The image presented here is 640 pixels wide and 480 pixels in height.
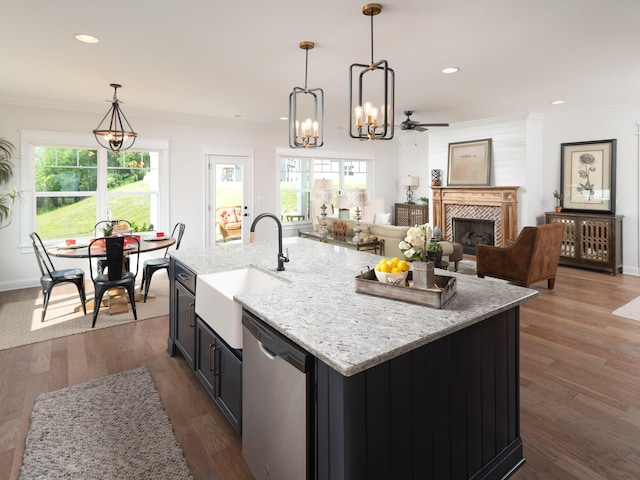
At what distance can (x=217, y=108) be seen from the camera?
5.84m

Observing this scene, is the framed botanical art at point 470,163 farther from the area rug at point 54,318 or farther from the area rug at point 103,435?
the area rug at point 103,435

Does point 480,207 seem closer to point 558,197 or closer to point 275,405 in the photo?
point 558,197

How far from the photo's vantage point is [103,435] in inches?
84.7

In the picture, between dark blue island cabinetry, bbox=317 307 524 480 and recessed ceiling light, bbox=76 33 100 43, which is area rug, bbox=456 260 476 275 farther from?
recessed ceiling light, bbox=76 33 100 43

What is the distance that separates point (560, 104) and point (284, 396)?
20.5 ft

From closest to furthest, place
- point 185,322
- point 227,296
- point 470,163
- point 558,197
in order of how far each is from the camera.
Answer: point 227,296, point 185,322, point 558,197, point 470,163

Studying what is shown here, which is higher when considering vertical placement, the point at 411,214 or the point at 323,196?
the point at 323,196

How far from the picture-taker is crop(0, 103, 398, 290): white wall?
5266 mm

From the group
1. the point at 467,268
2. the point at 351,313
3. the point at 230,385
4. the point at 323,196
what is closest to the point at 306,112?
the point at 323,196

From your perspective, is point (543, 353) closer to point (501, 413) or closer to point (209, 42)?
point (501, 413)

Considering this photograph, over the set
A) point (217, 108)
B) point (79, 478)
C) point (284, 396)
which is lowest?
point (79, 478)

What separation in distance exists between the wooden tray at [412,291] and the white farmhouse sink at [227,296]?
0.57 m

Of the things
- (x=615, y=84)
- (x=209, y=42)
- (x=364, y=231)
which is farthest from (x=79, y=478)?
(x=615, y=84)

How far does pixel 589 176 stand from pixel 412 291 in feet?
20.6
